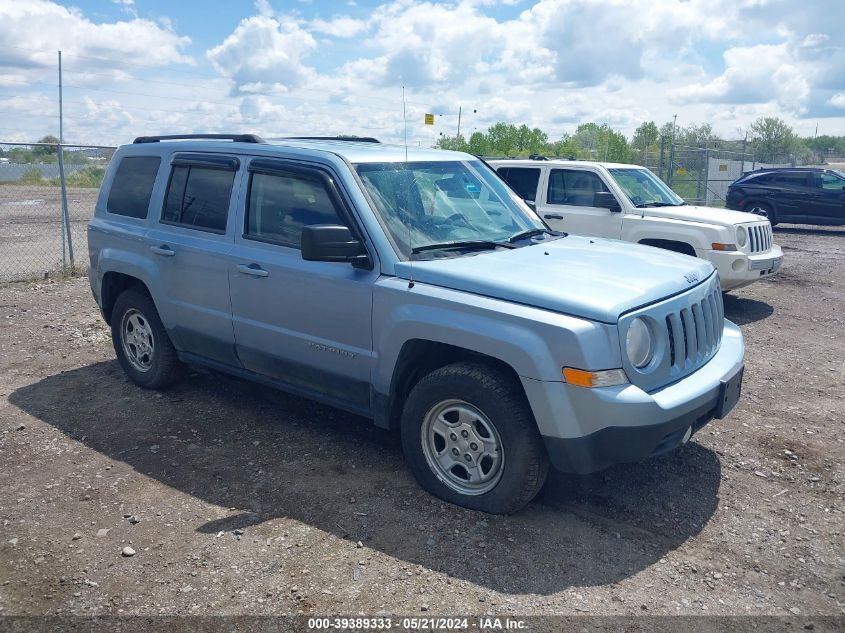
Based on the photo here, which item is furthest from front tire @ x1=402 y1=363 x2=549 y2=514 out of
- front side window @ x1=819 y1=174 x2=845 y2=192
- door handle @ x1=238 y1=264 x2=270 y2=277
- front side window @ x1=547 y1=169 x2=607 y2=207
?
front side window @ x1=819 y1=174 x2=845 y2=192

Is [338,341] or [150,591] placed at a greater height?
[338,341]

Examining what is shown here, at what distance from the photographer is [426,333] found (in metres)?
4.15

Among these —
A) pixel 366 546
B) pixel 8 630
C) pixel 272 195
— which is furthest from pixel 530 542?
pixel 272 195

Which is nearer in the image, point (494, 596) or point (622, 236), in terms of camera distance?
point (494, 596)

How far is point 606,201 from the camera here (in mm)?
9547

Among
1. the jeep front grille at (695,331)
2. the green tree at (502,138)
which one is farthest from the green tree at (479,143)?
the jeep front grille at (695,331)

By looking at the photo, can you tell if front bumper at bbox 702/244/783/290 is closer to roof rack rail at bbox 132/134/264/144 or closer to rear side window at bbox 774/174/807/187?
roof rack rail at bbox 132/134/264/144

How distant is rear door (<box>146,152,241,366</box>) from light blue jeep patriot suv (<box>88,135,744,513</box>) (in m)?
0.02

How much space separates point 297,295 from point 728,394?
259 centimetres

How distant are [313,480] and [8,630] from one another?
5.92 feet

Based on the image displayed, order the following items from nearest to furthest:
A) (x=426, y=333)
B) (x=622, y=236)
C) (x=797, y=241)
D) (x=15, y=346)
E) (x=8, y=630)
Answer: (x=8, y=630), (x=426, y=333), (x=15, y=346), (x=622, y=236), (x=797, y=241)

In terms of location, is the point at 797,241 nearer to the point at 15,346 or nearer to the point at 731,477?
the point at 731,477

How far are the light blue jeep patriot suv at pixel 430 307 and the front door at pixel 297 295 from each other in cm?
1

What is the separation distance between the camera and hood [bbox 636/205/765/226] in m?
9.35
